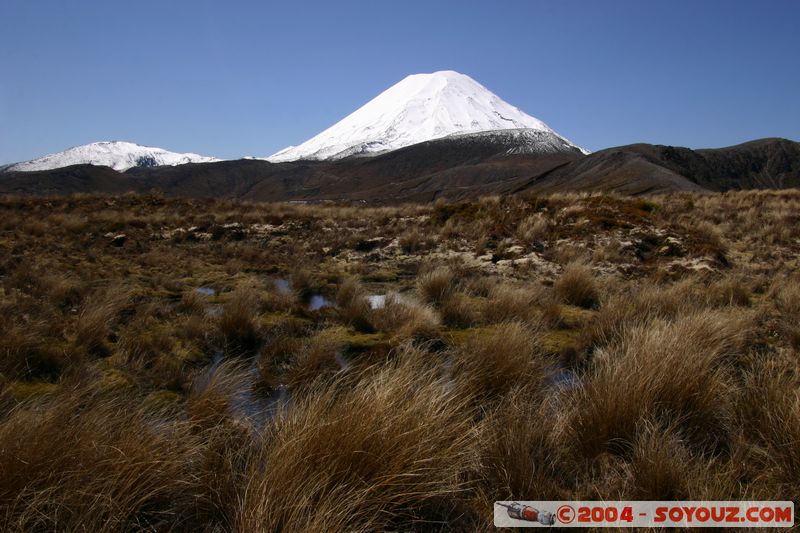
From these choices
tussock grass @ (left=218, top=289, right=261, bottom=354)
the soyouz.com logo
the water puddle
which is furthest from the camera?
tussock grass @ (left=218, top=289, right=261, bottom=354)

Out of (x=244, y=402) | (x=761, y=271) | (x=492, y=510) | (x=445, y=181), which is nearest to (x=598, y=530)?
(x=492, y=510)

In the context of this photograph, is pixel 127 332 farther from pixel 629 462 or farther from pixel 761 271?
pixel 761 271

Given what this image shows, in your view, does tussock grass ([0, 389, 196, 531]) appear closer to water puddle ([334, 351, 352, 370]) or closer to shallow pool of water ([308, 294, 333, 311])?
water puddle ([334, 351, 352, 370])

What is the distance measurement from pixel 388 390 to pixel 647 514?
1.27 m

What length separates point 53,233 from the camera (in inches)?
484

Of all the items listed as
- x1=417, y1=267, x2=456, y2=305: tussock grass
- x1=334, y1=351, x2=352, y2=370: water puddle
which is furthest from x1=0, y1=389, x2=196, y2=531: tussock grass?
x1=417, y1=267, x2=456, y2=305: tussock grass

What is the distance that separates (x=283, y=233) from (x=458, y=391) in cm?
1182

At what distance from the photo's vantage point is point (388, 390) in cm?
242

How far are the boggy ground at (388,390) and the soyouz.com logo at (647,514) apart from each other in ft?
0.30

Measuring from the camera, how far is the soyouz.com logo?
1852mm

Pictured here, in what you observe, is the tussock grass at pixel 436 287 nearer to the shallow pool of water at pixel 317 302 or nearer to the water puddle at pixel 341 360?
the shallow pool of water at pixel 317 302

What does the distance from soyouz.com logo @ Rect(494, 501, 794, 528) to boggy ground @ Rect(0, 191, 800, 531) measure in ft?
0.30

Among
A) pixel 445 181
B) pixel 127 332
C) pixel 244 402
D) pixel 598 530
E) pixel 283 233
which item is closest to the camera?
pixel 598 530

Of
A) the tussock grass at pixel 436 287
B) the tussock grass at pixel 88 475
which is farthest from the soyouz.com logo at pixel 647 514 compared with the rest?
the tussock grass at pixel 436 287
